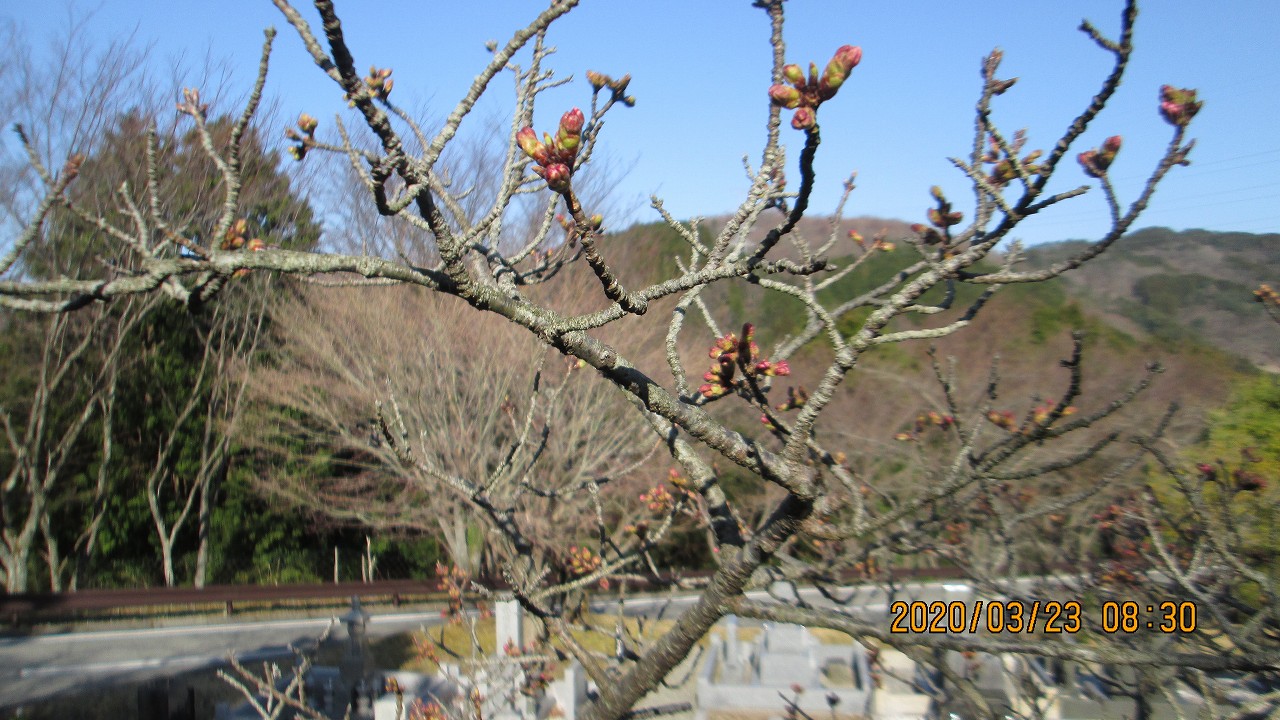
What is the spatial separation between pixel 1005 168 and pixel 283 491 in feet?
43.0

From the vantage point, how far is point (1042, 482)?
9.95m

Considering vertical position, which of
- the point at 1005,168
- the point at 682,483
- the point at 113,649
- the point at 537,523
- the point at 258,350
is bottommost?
the point at 113,649

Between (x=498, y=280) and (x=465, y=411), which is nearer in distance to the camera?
(x=498, y=280)

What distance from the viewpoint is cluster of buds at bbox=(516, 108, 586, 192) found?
1.01 metres

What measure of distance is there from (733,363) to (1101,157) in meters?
0.96

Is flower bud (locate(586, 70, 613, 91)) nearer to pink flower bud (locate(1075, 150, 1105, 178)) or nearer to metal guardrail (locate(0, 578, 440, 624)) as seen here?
pink flower bud (locate(1075, 150, 1105, 178))

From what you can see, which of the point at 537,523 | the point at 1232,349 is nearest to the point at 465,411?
the point at 537,523

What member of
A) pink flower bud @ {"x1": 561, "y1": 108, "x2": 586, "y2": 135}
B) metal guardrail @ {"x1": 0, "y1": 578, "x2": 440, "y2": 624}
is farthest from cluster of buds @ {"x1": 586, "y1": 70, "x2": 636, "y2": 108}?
metal guardrail @ {"x1": 0, "y1": 578, "x2": 440, "y2": 624}

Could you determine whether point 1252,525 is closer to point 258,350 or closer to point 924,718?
point 924,718

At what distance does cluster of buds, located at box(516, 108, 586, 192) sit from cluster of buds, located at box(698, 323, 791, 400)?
2.08 ft

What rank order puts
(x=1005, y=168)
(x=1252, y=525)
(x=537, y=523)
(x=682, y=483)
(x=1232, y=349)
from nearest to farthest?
(x=1005, y=168)
(x=682, y=483)
(x=1252, y=525)
(x=537, y=523)
(x=1232, y=349)

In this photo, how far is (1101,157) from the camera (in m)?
1.87

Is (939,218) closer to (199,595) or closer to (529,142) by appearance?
(529,142)

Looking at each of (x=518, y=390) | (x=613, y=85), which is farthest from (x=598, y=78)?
(x=518, y=390)
